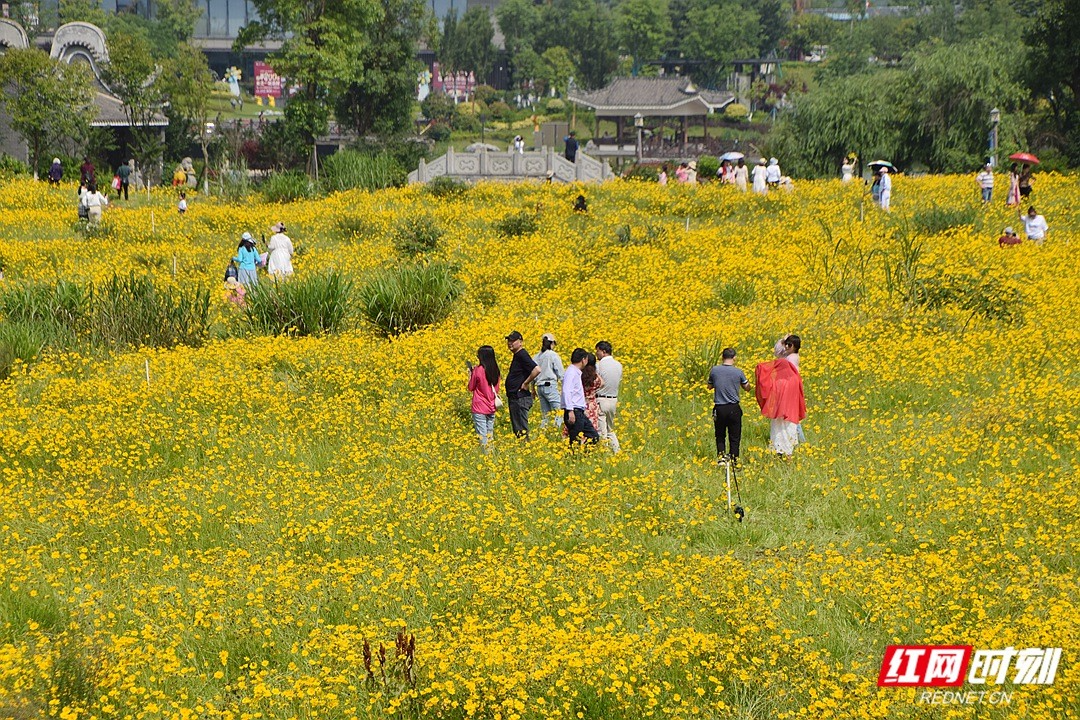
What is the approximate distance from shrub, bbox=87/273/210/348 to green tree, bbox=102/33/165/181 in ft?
105

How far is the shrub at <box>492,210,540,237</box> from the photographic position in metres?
26.6

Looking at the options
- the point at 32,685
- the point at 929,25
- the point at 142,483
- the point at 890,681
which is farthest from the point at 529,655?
the point at 929,25

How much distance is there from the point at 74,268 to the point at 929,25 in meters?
116

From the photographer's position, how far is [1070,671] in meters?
7.07

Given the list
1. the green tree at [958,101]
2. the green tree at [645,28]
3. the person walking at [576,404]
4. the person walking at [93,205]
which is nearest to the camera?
the person walking at [576,404]

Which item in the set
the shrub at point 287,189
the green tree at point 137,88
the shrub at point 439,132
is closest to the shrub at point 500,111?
the shrub at point 439,132

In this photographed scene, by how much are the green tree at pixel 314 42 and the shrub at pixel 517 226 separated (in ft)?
68.6

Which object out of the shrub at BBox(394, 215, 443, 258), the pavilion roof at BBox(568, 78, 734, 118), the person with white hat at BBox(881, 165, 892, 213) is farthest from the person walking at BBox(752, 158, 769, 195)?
the pavilion roof at BBox(568, 78, 734, 118)

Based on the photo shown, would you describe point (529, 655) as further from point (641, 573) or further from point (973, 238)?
point (973, 238)

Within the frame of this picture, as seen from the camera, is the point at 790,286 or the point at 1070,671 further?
the point at 790,286

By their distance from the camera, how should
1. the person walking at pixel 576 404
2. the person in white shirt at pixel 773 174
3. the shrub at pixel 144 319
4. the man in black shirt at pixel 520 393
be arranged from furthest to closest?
the person in white shirt at pixel 773 174, the shrub at pixel 144 319, the man in black shirt at pixel 520 393, the person walking at pixel 576 404

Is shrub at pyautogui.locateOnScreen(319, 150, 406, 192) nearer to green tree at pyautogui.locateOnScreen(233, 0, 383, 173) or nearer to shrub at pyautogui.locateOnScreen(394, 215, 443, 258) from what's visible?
green tree at pyautogui.locateOnScreen(233, 0, 383, 173)

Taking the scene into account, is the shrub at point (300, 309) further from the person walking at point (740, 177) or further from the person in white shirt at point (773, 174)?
the person in white shirt at point (773, 174)

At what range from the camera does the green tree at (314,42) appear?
45.7 meters
